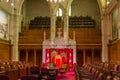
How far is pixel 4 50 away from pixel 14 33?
10.9 ft

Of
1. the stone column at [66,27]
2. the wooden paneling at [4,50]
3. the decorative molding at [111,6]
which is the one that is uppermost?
the decorative molding at [111,6]

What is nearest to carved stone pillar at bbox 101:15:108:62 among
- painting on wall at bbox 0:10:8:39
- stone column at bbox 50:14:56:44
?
stone column at bbox 50:14:56:44

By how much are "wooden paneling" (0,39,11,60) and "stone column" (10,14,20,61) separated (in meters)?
0.71

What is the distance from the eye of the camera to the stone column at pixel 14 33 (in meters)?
29.6

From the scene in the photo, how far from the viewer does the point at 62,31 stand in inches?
1213

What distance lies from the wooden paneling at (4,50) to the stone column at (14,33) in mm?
711

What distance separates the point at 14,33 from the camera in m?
30.1

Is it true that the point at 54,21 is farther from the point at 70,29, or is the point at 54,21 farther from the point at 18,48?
the point at 18,48

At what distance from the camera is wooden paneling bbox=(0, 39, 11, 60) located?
86.7 ft

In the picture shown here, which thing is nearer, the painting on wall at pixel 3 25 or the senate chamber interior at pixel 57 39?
the painting on wall at pixel 3 25

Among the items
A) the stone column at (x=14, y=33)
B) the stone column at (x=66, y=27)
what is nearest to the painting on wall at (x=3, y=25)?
the stone column at (x=14, y=33)

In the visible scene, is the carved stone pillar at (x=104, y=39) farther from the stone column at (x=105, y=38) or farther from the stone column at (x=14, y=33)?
the stone column at (x=14, y=33)

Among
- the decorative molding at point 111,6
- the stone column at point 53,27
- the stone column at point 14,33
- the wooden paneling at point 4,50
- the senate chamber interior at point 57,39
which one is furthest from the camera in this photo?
the stone column at point 53,27

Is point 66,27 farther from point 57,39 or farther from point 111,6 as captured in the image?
point 111,6
